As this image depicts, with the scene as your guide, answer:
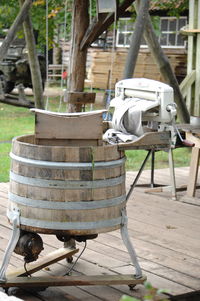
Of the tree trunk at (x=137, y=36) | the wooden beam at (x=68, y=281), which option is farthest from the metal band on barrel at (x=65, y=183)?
the tree trunk at (x=137, y=36)

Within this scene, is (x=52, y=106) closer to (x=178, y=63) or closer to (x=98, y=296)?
(x=178, y=63)

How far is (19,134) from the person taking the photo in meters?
11.8

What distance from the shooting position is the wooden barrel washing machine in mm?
3311

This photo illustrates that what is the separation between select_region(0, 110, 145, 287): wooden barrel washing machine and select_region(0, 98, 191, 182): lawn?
3.80 metres

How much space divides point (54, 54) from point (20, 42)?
19.0 ft

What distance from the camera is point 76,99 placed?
661 centimetres

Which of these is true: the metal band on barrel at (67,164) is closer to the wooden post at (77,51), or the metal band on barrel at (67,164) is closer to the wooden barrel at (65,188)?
the wooden barrel at (65,188)

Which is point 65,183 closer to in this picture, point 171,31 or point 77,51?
point 77,51

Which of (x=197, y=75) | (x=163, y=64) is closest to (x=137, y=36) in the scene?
(x=163, y=64)

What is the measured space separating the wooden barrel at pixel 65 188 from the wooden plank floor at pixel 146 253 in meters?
0.50

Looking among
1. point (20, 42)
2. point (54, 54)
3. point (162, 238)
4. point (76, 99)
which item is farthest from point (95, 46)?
point (162, 238)

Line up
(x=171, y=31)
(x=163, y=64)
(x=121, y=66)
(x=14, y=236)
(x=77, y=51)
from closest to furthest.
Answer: (x=14, y=236) → (x=77, y=51) → (x=163, y=64) → (x=121, y=66) → (x=171, y=31)

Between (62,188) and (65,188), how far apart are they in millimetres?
15

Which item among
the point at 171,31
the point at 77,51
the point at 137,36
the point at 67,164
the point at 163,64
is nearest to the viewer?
the point at 67,164
